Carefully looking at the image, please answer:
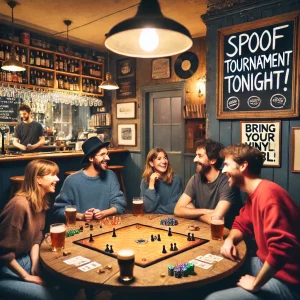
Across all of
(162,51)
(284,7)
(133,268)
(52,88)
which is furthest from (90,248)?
(52,88)

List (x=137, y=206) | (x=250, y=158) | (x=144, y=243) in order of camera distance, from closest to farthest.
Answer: (x=144, y=243)
(x=250, y=158)
(x=137, y=206)

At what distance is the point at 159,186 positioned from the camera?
307cm

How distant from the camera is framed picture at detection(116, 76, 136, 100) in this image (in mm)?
6648

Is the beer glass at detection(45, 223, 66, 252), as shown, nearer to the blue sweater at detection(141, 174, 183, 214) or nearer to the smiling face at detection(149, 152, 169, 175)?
the blue sweater at detection(141, 174, 183, 214)

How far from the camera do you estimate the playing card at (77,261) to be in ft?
5.15

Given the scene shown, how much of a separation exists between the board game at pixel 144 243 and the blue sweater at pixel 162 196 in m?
0.73

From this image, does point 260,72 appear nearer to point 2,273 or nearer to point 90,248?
point 90,248

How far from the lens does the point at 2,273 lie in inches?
74.2

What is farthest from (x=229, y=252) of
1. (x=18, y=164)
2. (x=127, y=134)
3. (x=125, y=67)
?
(x=125, y=67)

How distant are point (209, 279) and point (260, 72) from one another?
7.42 ft

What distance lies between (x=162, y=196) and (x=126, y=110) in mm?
4005

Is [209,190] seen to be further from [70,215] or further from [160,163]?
[70,215]

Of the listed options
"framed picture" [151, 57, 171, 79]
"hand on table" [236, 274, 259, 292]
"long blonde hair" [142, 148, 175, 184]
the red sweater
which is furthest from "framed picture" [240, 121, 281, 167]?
"framed picture" [151, 57, 171, 79]

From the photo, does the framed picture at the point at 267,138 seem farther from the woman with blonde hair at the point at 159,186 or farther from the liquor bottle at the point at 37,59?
the liquor bottle at the point at 37,59
